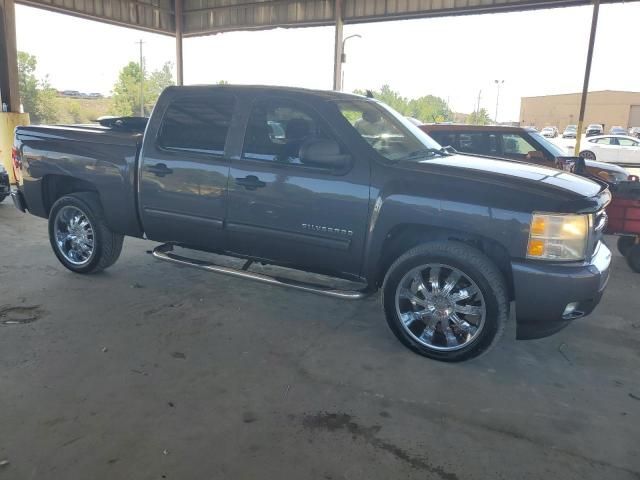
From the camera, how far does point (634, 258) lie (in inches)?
242

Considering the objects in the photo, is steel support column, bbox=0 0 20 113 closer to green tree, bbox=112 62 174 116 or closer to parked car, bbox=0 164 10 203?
parked car, bbox=0 164 10 203

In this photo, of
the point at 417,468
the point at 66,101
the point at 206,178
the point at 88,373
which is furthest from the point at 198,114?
the point at 66,101

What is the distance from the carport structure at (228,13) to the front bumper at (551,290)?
9.42 metres

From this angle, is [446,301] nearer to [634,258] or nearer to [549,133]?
[634,258]

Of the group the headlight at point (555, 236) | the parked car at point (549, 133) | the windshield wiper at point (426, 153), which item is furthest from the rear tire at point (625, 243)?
the parked car at point (549, 133)

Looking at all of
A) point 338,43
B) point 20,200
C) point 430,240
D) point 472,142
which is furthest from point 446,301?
point 338,43

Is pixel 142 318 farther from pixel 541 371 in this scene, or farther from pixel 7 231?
pixel 7 231

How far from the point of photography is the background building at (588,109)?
7531 centimetres

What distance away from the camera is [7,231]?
289 inches

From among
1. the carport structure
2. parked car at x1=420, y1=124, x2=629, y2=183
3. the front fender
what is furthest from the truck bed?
the carport structure

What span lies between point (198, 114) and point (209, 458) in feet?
9.86

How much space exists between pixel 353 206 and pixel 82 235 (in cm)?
306

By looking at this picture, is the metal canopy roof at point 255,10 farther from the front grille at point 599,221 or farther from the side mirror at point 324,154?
the side mirror at point 324,154

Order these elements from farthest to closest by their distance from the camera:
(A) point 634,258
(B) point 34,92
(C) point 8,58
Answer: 1. (B) point 34,92
2. (C) point 8,58
3. (A) point 634,258
